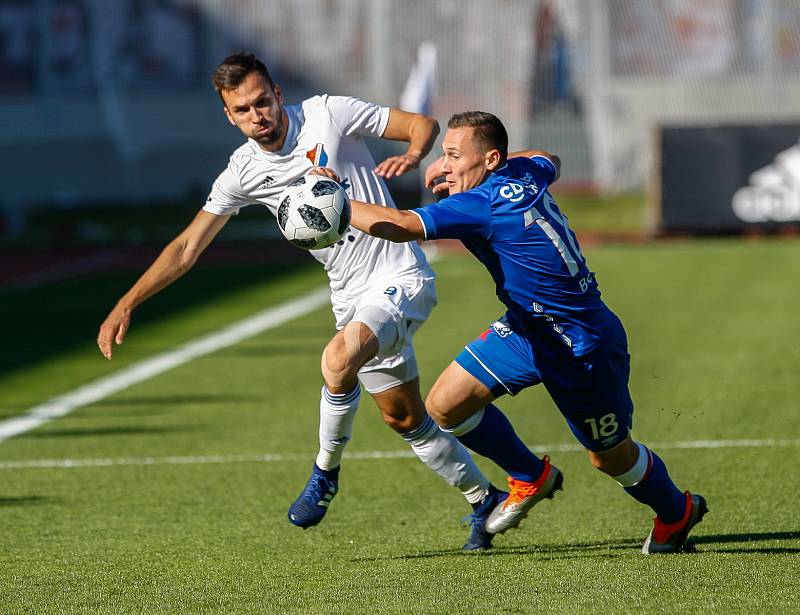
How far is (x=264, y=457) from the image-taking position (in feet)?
28.7

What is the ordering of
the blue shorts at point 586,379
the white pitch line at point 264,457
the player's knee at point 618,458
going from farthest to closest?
the white pitch line at point 264,457 → the player's knee at point 618,458 → the blue shorts at point 586,379

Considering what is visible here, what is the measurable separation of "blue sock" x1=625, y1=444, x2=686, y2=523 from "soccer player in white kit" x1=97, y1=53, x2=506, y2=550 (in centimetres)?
72

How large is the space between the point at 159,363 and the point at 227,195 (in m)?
6.70

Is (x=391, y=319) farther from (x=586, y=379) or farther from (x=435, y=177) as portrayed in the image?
(x=586, y=379)

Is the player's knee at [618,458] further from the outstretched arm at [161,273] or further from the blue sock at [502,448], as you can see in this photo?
the outstretched arm at [161,273]

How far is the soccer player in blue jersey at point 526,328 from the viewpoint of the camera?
17.9 feet

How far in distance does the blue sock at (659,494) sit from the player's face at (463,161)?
133 centimetres

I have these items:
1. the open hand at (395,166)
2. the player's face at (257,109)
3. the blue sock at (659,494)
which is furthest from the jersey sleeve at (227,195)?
the blue sock at (659,494)

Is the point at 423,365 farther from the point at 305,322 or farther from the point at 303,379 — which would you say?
the point at 305,322

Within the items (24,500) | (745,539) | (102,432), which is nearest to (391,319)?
(745,539)

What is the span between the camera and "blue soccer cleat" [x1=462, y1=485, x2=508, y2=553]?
6262mm

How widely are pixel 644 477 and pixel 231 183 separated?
2.22 meters

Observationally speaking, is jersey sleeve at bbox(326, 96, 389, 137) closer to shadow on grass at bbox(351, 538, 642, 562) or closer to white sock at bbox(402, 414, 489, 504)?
white sock at bbox(402, 414, 489, 504)

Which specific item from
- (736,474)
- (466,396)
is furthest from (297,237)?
(736,474)
